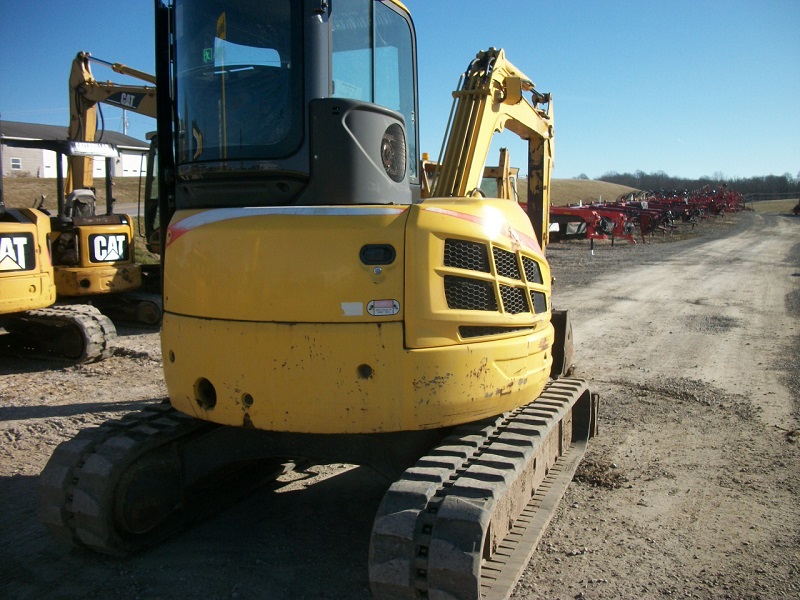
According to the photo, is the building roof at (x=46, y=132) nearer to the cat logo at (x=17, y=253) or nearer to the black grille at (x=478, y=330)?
the cat logo at (x=17, y=253)

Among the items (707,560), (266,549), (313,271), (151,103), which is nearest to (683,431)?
(707,560)

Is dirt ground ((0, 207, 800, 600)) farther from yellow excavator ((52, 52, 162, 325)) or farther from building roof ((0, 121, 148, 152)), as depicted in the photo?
building roof ((0, 121, 148, 152))

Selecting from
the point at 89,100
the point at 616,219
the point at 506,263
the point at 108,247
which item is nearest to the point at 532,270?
the point at 506,263

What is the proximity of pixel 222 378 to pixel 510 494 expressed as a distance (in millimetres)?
1549

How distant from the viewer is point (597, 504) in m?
4.82

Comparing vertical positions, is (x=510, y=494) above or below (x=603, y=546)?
above

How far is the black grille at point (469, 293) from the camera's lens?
3.58 m

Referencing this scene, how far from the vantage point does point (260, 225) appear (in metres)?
3.55

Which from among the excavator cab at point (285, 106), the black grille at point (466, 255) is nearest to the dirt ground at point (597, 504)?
the black grille at point (466, 255)

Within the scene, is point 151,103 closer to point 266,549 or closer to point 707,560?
point 266,549

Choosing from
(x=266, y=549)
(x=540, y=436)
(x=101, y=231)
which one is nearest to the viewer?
(x=540, y=436)

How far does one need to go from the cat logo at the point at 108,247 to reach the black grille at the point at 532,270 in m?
8.50

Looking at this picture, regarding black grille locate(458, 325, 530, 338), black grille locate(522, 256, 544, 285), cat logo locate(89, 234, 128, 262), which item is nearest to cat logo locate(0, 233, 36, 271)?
cat logo locate(89, 234, 128, 262)

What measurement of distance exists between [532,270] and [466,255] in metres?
0.68
